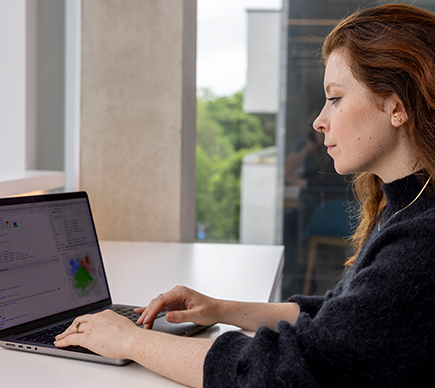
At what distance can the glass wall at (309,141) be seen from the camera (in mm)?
3127

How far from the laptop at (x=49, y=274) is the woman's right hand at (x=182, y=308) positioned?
2 centimetres

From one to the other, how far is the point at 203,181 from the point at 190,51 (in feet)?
6.88

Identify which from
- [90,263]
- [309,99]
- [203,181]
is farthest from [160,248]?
[203,181]

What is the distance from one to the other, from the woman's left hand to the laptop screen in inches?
4.6

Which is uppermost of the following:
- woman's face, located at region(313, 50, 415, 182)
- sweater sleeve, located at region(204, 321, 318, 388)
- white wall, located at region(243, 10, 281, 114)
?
white wall, located at region(243, 10, 281, 114)

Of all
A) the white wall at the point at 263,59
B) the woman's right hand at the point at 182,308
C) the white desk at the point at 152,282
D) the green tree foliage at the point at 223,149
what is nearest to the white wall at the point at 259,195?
the green tree foliage at the point at 223,149

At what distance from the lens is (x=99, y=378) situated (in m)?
0.74

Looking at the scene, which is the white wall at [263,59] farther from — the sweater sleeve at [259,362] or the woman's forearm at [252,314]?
the sweater sleeve at [259,362]

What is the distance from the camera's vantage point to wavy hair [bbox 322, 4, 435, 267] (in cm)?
73

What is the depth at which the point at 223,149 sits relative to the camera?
4141mm

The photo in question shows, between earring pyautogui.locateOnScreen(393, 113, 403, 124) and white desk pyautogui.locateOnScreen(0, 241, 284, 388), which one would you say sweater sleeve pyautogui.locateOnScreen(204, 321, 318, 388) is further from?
earring pyautogui.locateOnScreen(393, 113, 403, 124)

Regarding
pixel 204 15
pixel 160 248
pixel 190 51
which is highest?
pixel 204 15

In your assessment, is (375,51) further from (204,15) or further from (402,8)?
(204,15)

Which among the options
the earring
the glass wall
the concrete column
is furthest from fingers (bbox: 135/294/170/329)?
the glass wall
